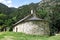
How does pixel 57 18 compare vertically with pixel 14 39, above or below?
above

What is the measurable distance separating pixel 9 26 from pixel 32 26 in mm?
18102

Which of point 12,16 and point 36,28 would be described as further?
point 12,16

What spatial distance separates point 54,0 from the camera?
174 ft

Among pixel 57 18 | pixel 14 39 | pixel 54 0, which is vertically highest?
pixel 54 0

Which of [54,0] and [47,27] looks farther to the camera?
Answer: [54,0]

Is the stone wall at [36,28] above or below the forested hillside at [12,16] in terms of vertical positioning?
below

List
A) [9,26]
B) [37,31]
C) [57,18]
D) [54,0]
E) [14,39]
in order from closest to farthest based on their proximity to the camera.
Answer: [14,39]
[37,31]
[57,18]
[9,26]
[54,0]

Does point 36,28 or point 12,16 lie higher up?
point 12,16

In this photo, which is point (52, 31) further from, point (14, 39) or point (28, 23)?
point (14, 39)

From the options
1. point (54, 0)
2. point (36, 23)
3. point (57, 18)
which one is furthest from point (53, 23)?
point (54, 0)

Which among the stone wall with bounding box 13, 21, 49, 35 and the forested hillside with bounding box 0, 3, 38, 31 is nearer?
the stone wall with bounding box 13, 21, 49, 35

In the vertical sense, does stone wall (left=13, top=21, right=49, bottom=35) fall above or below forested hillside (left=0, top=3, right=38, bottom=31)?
below

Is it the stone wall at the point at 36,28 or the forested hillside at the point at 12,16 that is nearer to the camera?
the stone wall at the point at 36,28

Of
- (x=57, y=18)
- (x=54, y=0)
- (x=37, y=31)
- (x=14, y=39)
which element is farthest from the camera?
(x=54, y=0)
